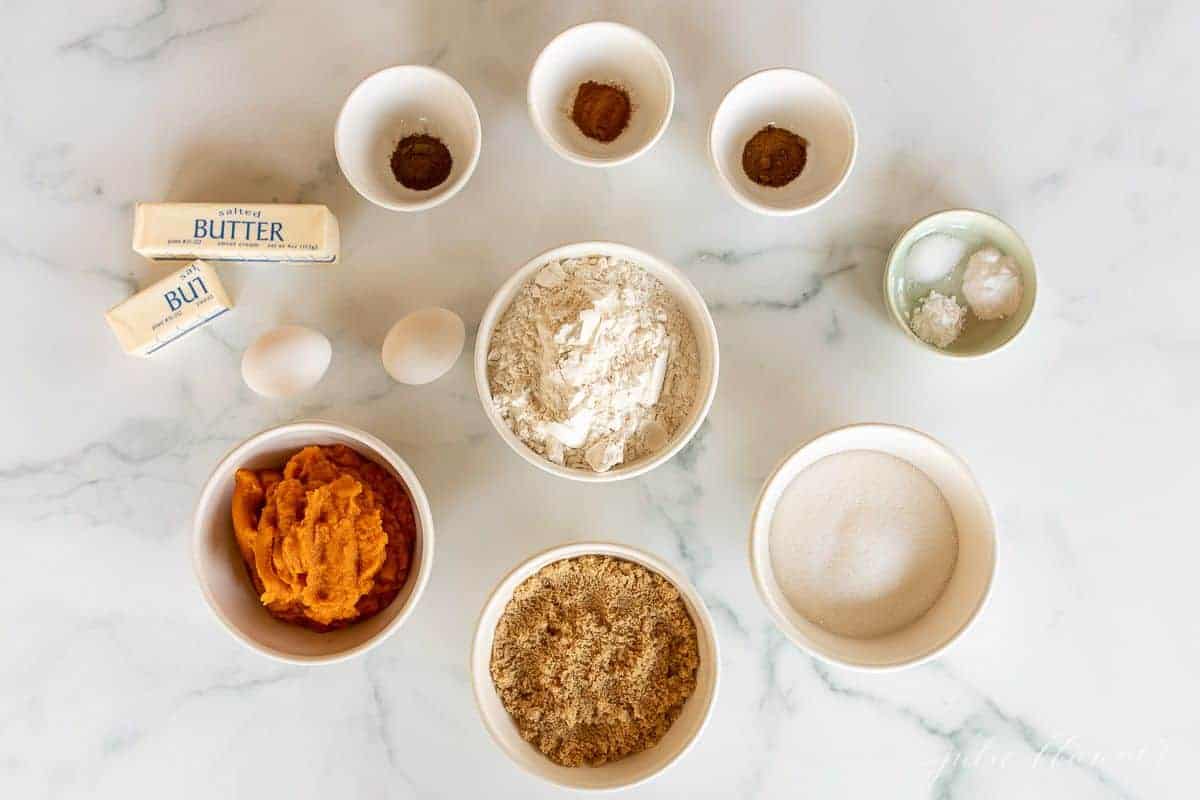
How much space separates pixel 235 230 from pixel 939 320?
37.2 inches

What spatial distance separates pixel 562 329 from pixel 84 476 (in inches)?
28.6

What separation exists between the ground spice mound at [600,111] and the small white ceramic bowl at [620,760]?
1.87 ft

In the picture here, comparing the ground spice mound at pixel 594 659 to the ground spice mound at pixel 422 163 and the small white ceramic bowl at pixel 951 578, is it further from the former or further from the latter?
the ground spice mound at pixel 422 163

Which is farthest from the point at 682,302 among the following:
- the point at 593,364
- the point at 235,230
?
the point at 235,230

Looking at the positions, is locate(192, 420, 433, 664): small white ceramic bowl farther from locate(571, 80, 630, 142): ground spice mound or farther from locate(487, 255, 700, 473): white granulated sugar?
locate(571, 80, 630, 142): ground spice mound

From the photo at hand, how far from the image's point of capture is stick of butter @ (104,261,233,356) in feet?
3.98

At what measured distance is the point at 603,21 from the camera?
4.04 ft

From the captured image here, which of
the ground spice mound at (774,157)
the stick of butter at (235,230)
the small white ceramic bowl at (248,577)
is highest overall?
the ground spice mound at (774,157)

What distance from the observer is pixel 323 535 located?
1.05 metres

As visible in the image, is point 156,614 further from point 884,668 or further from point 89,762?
point 884,668

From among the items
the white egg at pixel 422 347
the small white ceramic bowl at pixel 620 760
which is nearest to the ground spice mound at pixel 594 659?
the small white ceramic bowl at pixel 620 760

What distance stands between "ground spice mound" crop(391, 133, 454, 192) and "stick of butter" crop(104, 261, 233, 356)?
0.29 meters

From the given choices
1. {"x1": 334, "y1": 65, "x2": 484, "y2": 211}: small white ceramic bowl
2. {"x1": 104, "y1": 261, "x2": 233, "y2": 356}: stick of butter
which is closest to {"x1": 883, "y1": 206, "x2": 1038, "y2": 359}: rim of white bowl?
{"x1": 334, "y1": 65, "x2": 484, "y2": 211}: small white ceramic bowl

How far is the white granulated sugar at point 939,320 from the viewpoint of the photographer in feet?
3.98
